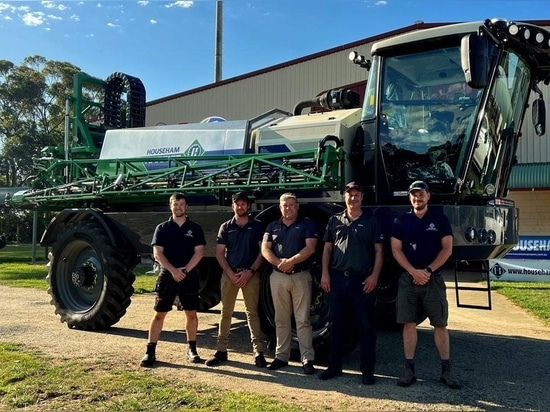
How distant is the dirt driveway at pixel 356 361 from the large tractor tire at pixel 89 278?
0.79 ft

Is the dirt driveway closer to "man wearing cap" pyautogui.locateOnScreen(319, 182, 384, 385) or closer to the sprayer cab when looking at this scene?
"man wearing cap" pyautogui.locateOnScreen(319, 182, 384, 385)

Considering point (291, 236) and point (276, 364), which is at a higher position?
point (291, 236)

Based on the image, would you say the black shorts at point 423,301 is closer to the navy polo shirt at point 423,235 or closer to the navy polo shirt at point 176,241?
the navy polo shirt at point 423,235

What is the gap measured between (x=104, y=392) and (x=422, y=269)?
9.80 ft

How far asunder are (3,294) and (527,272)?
40.8 ft

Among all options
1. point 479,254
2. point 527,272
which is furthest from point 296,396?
point 527,272

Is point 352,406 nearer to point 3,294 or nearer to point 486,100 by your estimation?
point 486,100

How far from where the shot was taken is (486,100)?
5.65 metres

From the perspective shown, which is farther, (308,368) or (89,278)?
(89,278)

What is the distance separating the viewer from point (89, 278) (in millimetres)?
7867

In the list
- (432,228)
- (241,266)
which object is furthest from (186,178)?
(432,228)

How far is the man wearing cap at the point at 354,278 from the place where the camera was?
5.19 m

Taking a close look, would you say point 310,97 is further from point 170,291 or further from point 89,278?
point 170,291

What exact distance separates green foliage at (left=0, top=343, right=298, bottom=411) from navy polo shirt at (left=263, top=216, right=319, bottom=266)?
4.77 ft
